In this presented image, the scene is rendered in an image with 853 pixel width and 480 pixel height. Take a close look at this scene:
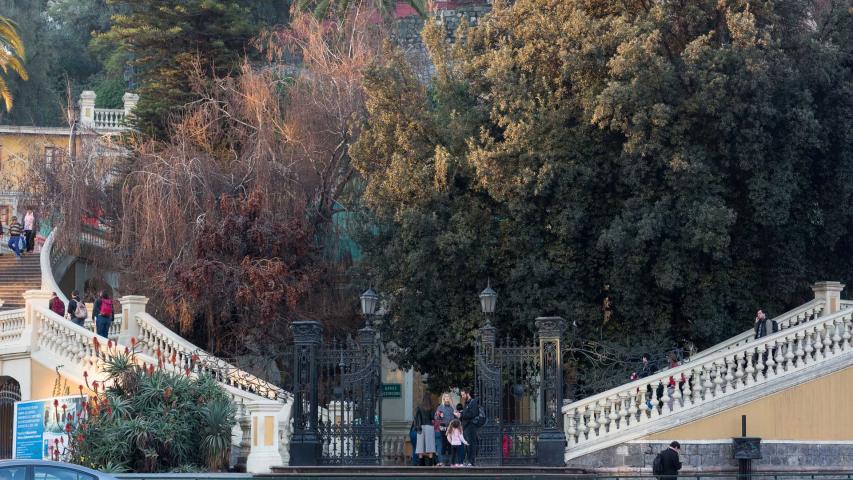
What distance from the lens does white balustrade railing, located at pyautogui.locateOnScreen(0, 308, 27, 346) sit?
29.2 metres

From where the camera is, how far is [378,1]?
43156mm

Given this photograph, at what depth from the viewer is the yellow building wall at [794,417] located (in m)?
23.7

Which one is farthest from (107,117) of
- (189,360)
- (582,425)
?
(582,425)

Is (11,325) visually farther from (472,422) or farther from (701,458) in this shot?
(701,458)

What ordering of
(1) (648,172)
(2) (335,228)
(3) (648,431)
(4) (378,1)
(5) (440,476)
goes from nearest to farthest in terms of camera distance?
(5) (440,476)
(3) (648,431)
(1) (648,172)
(2) (335,228)
(4) (378,1)

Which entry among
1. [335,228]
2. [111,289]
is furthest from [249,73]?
[111,289]

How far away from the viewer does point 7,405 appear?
A: 29.6m

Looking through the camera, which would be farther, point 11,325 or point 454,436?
point 11,325

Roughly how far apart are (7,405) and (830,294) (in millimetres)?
17401

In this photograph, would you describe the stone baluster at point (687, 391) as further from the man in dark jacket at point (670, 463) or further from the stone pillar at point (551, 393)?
the man in dark jacket at point (670, 463)

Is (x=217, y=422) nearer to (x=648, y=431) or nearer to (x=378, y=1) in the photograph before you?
(x=648, y=431)

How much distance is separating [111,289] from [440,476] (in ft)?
58.2

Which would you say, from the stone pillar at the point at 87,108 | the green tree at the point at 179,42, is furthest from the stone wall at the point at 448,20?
the stone pillar at the point at 87,108

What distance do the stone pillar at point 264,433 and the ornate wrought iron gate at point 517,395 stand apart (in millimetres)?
3626
